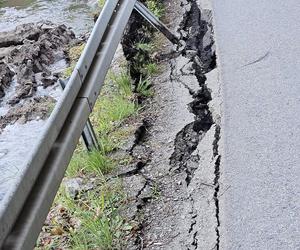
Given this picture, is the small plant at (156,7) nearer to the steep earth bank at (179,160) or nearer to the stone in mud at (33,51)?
the steep earth bank at (179,160)

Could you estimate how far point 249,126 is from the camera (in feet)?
13.0

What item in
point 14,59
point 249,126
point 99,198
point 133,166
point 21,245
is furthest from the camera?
point 14,59

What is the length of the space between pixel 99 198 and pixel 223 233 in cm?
84

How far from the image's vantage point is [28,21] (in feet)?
31.2

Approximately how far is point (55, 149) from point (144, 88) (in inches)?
75.0

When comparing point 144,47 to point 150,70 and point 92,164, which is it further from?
point 92,164

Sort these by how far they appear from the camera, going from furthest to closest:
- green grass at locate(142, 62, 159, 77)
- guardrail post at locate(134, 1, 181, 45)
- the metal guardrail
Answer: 1. guardrail post at locate(134, 1, 181, 45)
2. green grass at locate(142, 62, 159, 77)
3. the metal guardrail

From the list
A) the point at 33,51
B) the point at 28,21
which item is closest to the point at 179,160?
the point at 33,51

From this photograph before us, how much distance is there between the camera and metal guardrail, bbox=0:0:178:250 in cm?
231

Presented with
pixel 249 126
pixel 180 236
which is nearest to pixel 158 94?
pixel 249 126

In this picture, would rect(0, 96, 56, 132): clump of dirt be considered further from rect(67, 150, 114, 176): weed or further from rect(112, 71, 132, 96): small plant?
rect(67, 150, 114, 176): weed

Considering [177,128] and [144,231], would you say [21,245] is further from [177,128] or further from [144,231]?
[177,128]

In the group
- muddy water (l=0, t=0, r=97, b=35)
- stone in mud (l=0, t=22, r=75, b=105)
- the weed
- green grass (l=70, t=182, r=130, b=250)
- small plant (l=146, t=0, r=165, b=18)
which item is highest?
green grass (l=70, t=182, r=130, b=250)

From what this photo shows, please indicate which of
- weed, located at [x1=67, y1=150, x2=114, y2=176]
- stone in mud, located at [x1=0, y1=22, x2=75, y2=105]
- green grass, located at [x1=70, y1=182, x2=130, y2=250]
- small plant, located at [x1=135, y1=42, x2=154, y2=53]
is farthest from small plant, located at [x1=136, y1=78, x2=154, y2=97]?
stone in mud, located at [x1=0, y1=22, x2=75, y2=105]
